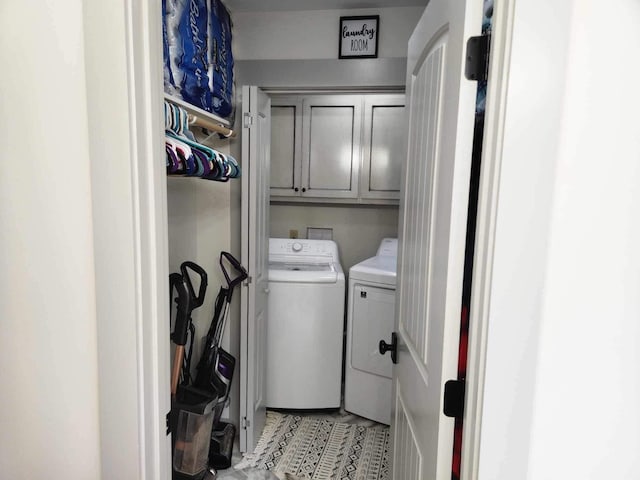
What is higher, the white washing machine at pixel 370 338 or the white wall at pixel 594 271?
the white wall at pixel 594 271

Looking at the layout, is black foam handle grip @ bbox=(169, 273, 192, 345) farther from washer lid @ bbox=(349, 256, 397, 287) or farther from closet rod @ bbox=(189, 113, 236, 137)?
washer lid @ bbox=(349, 256, 397, 287)

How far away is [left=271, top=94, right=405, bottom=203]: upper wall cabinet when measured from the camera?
112 inches

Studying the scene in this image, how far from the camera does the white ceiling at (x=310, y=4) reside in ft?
6.24

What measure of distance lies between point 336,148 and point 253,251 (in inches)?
49.0

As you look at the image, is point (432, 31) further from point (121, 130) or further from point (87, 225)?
point (87, 225)

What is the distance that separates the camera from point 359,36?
1968 millimetres

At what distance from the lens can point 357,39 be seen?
1.97 meters

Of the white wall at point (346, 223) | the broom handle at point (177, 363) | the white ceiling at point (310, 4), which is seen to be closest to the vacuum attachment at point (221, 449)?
the broom handle at point (177, 363)

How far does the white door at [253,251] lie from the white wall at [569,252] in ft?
5.02

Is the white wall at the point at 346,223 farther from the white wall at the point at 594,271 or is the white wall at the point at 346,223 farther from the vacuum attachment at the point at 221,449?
the white wall at the point at 594,271

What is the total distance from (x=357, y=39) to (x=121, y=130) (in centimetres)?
157

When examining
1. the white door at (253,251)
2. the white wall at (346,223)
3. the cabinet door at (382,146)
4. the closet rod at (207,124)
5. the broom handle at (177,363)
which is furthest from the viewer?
the white wall at (346,223)

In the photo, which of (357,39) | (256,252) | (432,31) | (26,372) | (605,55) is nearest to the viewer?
(605,55)

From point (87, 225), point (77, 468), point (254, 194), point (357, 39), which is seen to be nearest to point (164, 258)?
point (87, 225)
